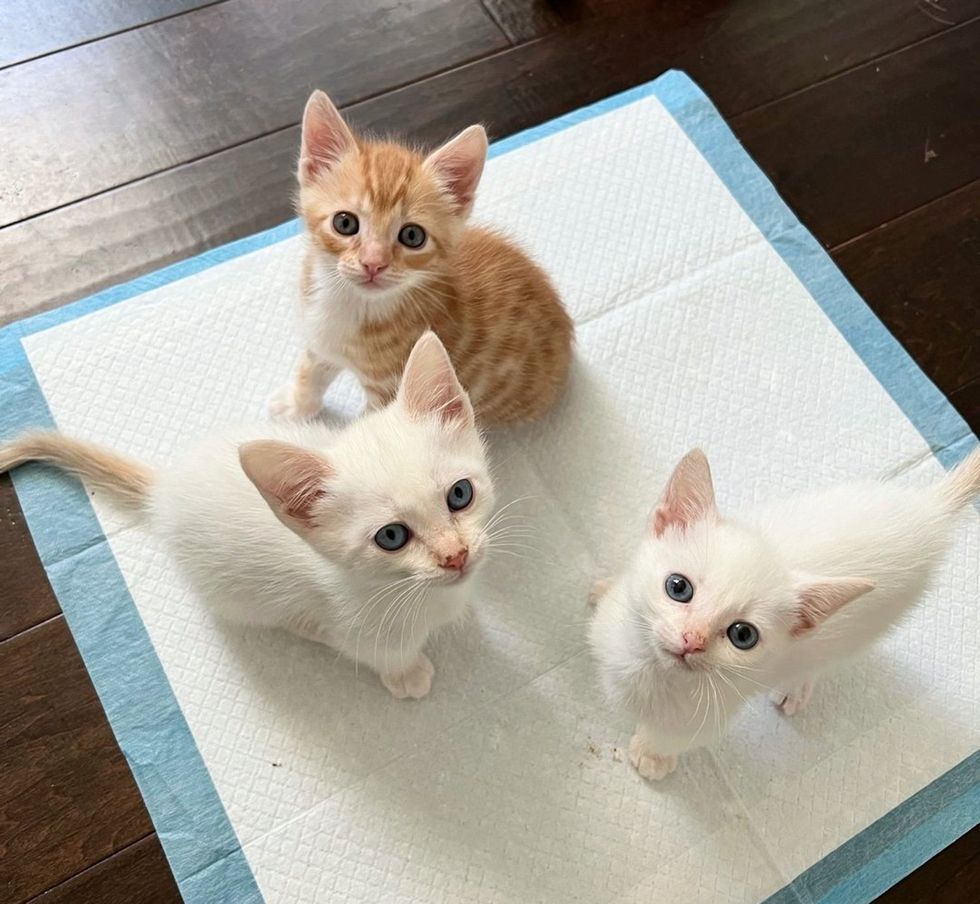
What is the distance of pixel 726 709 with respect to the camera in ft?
3.28

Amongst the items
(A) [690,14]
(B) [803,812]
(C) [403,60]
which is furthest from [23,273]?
(B) [803,812]

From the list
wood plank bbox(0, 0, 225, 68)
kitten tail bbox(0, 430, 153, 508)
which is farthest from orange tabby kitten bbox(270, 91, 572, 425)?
wood plank bbox(0, 0, 225, 68)

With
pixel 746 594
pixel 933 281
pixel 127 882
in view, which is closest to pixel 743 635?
pixel 746 594

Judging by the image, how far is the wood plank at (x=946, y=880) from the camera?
117cm

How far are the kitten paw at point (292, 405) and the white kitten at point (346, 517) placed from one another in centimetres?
20

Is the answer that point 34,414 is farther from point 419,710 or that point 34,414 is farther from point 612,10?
point 612,10

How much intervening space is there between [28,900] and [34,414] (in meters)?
0.68

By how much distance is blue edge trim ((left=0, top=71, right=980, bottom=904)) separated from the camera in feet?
3.66

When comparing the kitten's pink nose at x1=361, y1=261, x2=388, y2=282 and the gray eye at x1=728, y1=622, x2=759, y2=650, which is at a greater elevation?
the kitten's pink nose at x1=361, y1=261, x2=388, y2=282

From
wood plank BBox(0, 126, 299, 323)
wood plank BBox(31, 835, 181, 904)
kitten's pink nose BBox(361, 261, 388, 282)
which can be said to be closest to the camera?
kitten's pink nose BBox(361, 261, 388, 282)

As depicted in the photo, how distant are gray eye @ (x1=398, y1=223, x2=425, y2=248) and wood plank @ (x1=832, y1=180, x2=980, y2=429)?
2.79 feet

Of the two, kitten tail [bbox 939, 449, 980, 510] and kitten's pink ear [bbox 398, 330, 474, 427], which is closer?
kitten's pink ear [bbox 398, 330, 474, 427]

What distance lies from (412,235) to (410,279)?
57 millimetres

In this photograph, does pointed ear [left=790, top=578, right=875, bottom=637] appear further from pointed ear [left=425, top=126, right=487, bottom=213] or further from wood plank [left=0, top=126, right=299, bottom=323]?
wood plank [left=0, top=126, right=299, bottom=323]
